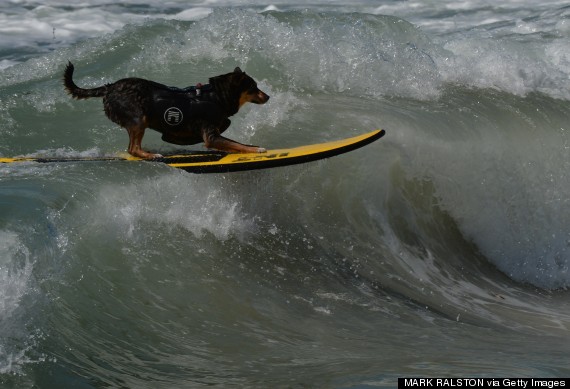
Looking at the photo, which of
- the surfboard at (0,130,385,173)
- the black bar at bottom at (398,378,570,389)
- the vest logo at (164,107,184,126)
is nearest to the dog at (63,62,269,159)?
the vest logo at (164,107,184,126)

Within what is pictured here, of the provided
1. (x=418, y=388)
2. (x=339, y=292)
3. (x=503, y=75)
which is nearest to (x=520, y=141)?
(x=503, y=75)

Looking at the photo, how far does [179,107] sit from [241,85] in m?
0.54

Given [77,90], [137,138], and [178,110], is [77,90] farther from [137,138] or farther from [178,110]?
[178,110]

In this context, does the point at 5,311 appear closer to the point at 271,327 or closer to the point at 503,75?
the point at 271,327

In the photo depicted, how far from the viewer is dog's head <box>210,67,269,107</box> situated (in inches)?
278

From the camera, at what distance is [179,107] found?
276 inches

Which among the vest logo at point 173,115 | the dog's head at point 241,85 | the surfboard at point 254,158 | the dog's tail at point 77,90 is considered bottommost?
the surfboard at point 254,158

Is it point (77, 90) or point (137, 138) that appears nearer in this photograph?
point (137, 138)

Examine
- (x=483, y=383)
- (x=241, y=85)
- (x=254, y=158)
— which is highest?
(x=241, y=85)

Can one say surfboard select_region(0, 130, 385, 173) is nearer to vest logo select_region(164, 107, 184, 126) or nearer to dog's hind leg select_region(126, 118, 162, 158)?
dog's hind leg select_region(126, 118, 162, 158)

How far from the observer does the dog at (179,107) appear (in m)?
7.00

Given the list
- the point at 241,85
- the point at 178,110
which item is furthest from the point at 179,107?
the point at 241,85

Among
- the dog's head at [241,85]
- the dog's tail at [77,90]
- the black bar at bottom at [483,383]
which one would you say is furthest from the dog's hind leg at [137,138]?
the black bar at bottom at [483,383]

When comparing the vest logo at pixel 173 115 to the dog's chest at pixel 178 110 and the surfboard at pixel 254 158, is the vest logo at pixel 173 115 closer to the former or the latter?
the dog's chest at pixel 178 110
